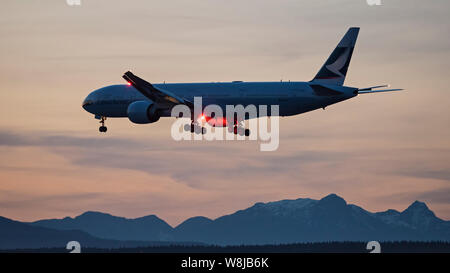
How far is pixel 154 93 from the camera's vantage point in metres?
79.5

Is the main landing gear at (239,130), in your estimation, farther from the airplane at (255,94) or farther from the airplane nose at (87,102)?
the airplane nose at (87,102)

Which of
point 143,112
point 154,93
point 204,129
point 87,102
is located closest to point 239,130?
point 204,129

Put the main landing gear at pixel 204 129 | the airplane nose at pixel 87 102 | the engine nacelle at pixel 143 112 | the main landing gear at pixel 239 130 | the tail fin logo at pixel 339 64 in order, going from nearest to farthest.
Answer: the main landing gear at pixel 204 129, the engine nacelle at pixel 143 112, the main landing gear at pixel 239 130, the tail fin logo at pixel 339 64, the airplane nose at pixel 87 102

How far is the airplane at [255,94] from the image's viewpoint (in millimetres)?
77750

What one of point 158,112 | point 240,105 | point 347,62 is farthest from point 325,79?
point 158,112

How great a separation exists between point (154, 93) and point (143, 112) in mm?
1959

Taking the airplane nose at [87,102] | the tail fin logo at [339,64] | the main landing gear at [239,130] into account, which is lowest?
the main landing gear at [239,130]

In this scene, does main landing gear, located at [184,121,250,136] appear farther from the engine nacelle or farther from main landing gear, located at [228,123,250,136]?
the engine nacelle

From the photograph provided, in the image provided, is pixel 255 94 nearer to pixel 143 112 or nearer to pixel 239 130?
pixel 239 130

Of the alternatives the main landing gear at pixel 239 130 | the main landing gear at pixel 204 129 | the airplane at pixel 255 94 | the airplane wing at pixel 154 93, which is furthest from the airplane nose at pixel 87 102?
the main landing gear at pixel 239 130

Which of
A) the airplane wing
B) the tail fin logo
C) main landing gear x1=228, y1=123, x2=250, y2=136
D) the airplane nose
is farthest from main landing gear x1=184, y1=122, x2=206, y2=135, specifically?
the airplane nose

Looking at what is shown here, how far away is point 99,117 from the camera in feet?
292
